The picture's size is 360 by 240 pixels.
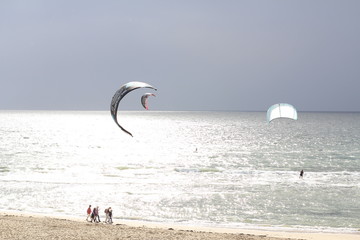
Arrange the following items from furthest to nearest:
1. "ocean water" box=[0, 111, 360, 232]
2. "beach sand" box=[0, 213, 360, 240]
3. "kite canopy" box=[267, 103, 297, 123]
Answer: "ocean water" box=[0, 111, 360, 232] < "kite canopy" box=[267, 103, 297, 123] < "beach sand" box=[0, 213, 360, 240]

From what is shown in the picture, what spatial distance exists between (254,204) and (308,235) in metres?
8.32

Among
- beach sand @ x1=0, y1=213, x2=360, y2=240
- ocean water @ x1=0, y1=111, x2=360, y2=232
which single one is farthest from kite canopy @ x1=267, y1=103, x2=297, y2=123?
ocean water @ x1=0, y1=111, x2=360, y2=232

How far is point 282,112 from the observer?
70.9 ft

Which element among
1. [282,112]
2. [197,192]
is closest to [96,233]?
[282,112]

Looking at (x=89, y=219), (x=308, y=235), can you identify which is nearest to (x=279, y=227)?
(x=308, y=235)

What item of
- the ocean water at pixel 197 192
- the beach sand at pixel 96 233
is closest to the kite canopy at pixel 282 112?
the beach sand at pixel 96 233

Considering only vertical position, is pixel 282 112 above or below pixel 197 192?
below

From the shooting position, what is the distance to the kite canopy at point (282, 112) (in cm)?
2131

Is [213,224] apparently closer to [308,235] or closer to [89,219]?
[308,235]

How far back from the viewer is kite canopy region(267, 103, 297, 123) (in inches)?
839

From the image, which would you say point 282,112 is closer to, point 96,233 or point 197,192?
point 96,233

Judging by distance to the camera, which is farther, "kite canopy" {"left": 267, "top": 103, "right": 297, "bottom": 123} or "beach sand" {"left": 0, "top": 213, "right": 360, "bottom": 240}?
"kite canopy" {"left": 267, "top": 103, "right": 297, "bottom": 123}

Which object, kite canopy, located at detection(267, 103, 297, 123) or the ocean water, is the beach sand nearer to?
the ocean water

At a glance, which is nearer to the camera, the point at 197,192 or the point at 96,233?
the point at 96,233
